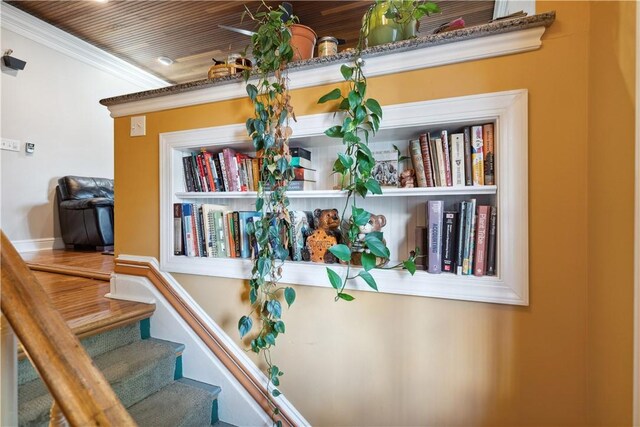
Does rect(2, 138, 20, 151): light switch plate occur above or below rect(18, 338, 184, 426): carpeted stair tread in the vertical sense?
above

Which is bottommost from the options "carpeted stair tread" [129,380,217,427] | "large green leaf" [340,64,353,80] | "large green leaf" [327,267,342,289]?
"carpeted stair tread" [129,380,217,427]

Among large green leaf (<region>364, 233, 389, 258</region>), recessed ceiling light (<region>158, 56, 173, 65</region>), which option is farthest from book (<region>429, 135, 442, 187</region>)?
recessed ceiling light (<region>158, 56, 173, 65</region>)

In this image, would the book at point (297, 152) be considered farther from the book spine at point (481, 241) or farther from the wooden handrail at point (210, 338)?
the wooden handrail at point (210, 338)

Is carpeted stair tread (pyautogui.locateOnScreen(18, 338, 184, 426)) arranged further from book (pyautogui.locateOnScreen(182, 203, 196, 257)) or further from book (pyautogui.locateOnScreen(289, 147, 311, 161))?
book (pyautogui.locateOnScreen(289, 147, 311, 161))

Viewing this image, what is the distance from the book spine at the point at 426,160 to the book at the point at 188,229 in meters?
1.20

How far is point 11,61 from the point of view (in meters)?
3.17

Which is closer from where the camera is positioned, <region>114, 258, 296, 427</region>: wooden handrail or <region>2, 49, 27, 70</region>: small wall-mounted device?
<region>114, 258, 296, 427</region>: wooden handrail

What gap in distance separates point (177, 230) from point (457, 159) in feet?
4.70

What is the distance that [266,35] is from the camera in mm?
1243

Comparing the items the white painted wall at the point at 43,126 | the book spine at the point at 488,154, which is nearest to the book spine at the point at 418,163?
the book spine at the point at 488,154

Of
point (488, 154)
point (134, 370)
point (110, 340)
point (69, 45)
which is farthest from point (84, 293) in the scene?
point (69, 45)

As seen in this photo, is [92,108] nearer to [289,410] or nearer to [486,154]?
[289,410]

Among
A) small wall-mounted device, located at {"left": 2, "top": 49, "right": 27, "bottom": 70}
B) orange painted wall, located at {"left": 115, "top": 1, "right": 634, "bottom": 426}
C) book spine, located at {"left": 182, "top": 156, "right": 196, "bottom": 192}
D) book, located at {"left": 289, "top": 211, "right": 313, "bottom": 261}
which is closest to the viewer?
orange painted wall, located at {"left": 115, "top": 1, "right": 634, "bottom": 426}

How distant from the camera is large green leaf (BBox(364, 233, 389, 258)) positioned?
108 centimetres
